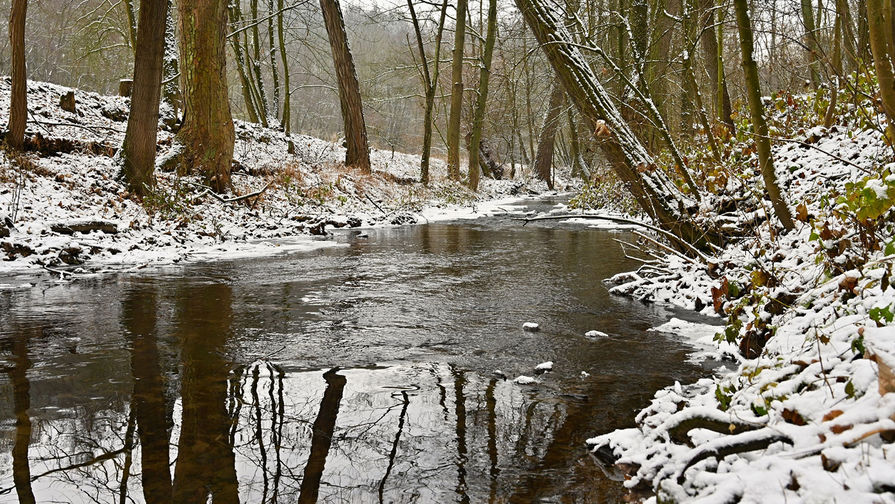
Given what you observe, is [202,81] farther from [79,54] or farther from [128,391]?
[79,54]

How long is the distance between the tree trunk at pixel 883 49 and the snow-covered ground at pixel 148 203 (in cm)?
790

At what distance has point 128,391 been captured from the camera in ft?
11.3

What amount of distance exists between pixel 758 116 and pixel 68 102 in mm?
12792

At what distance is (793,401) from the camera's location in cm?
220

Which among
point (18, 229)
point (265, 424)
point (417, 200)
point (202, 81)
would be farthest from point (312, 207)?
point (265, 424)

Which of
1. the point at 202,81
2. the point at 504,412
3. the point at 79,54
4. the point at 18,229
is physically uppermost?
the point at 79,54

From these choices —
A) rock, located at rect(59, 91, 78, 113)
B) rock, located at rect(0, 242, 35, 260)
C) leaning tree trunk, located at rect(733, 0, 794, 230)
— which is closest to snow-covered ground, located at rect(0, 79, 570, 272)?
rock, located at rect(0, 242, 35, 260)

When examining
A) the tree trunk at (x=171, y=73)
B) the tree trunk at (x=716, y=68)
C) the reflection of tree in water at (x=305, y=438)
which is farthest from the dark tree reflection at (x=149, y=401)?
the tree trunk at (x=171, y=73)

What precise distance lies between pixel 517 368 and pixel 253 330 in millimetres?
2197

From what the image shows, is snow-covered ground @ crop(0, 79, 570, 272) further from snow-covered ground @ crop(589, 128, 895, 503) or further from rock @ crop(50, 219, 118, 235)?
snow-covered ground @ crop(589, 128, 895, 503)

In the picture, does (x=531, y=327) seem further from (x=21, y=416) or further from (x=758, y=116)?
(x=21, y=416)

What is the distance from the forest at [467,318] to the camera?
241 centimetres

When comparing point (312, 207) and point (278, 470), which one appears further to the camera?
point (312, 207)

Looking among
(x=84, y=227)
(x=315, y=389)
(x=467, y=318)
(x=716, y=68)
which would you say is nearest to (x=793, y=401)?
(x=315, y=389)
